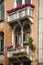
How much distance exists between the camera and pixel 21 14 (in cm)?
2938

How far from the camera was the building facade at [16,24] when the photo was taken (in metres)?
28.8

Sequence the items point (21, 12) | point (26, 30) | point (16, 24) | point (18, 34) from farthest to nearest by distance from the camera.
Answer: point (18, 34), point (16, 24), point (26, 30), point (21, 12)

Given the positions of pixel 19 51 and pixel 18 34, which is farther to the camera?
pixel 18 34

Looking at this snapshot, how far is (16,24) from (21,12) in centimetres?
143

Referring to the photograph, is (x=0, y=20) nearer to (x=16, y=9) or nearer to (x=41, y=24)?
(x=16, y=9)

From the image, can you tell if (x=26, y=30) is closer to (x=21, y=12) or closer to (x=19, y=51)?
(x=21, y=12)

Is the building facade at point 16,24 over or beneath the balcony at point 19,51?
over

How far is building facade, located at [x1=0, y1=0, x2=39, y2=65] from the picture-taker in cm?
2883

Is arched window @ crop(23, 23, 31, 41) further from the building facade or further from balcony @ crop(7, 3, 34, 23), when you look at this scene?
balcony @ crop(7, 3, 34, 23)

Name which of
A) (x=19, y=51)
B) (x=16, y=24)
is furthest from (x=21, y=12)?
(x=19, y=51)

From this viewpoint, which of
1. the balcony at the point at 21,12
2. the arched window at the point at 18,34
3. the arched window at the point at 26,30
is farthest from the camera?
the arched window at the point at 18,34

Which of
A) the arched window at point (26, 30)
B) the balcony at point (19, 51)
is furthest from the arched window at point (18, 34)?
the balcony at point (19, 51)

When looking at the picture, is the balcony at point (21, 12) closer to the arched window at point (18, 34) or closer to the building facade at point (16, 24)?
the building facade at point (16, 24)

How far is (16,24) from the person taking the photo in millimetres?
30469
